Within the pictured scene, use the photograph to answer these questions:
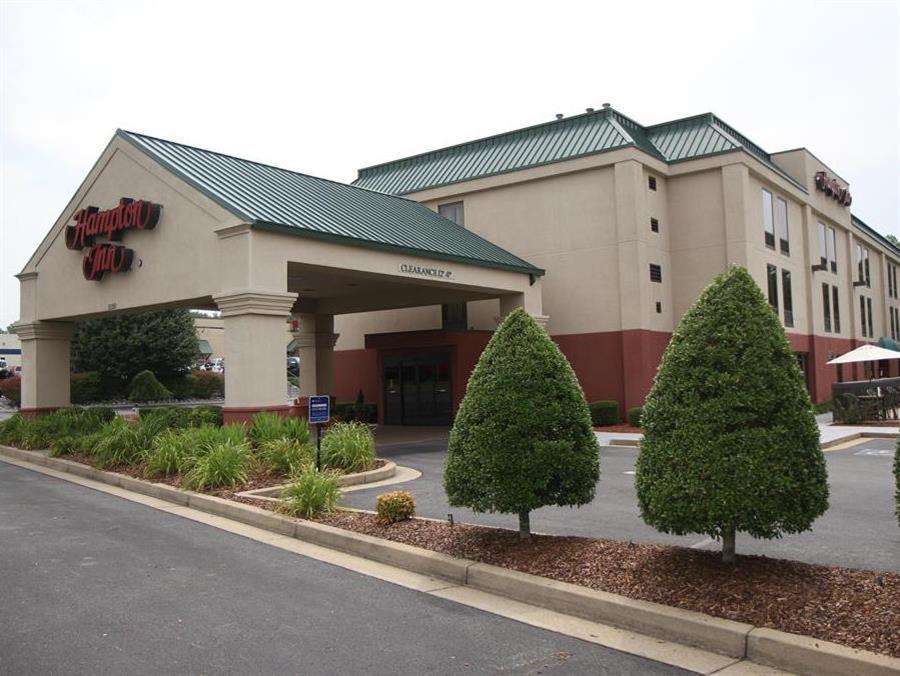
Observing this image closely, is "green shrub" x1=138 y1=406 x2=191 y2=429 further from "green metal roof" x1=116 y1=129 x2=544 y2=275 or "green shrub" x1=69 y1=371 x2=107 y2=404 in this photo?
"green shrub" x1=69 y1=371 x2=107 y2=404

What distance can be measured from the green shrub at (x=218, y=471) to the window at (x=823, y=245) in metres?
28.9

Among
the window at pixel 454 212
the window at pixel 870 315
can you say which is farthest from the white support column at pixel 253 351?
the window at pixel 870 315

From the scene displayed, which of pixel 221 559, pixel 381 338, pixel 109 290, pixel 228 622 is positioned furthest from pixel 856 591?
pixel 381 338

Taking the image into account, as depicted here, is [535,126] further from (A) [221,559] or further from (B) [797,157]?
(A) [221,559]

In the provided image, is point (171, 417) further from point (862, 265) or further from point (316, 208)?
point (862, 265)

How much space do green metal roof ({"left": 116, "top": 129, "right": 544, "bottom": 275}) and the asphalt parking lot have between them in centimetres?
599

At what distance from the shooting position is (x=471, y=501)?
303 inches

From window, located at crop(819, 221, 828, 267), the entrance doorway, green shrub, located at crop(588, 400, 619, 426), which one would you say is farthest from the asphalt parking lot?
window, located at crop(819, 221, 828, 267)

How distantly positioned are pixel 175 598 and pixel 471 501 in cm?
285

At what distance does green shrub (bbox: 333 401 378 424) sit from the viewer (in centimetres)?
2881

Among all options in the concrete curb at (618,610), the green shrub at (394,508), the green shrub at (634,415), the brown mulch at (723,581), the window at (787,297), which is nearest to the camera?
the concrete curb at (618,610)

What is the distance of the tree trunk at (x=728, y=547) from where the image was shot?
626 cm

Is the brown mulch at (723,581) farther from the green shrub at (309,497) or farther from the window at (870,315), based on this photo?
the window at (870,315)

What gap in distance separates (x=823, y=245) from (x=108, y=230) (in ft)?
95.2
